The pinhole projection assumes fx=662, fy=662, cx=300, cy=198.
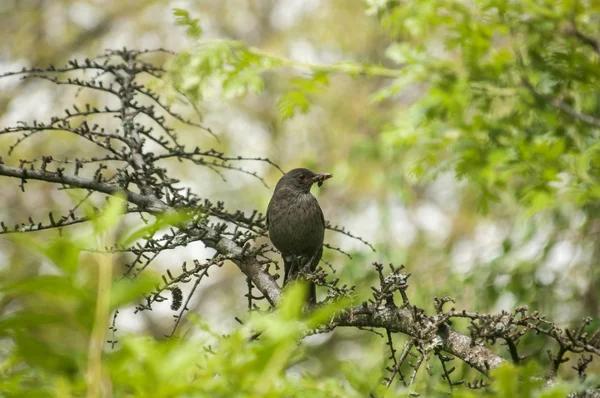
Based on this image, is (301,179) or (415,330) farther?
(301,179)

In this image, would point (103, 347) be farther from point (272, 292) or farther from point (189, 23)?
point (189, 23)

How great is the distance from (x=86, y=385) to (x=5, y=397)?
211 millimetres

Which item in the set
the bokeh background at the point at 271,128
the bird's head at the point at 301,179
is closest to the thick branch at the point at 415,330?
the bird's head at the point at 301,179

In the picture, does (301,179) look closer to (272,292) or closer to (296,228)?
(296,228)

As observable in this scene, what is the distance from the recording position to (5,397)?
1125 millimetres

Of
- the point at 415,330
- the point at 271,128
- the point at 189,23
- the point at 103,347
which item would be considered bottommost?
the point at 103,347

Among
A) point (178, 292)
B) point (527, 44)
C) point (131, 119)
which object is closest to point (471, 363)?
point (178, 292)

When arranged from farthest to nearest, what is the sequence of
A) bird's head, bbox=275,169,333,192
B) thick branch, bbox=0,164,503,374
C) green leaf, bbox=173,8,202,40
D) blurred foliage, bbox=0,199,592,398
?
bird's head, bbox=275,169,333,192, green leaf, bbox=173,8,202,40, thick branch, bbox=0,164,503,374, blurred foliage, bbox=0,199,592,398

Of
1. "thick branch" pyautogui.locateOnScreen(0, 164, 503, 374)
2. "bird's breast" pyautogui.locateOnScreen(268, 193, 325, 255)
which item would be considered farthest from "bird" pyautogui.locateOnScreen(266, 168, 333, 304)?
"thick branch" pyautogui.locateOnScreen(0, 164, 503, 374)

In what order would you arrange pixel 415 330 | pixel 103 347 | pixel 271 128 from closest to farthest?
pixel 103 347, pixel 415 330, pixel 271 128

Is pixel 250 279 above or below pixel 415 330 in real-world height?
above

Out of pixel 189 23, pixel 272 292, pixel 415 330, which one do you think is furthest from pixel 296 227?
pixel 415 330

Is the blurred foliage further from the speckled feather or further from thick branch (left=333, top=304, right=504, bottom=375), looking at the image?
the speckled feather

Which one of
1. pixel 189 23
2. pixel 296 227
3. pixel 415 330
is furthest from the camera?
pixel 296 227
